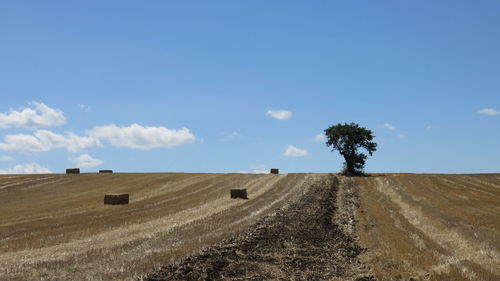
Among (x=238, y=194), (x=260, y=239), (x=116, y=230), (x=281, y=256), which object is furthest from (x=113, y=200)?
(x=281, y=256)

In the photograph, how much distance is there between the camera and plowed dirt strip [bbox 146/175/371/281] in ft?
41.1

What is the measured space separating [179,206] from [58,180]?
32705mm

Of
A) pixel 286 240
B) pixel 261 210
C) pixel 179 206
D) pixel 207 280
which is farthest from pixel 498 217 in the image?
pixel 207 280

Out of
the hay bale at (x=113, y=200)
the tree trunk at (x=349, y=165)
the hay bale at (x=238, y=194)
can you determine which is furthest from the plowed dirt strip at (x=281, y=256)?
the tree trunk at (x=349, y=165)

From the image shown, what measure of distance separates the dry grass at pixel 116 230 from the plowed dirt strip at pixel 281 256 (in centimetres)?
90

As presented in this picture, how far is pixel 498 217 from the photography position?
2642cm

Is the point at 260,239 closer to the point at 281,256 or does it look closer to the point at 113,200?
the point at 281,256

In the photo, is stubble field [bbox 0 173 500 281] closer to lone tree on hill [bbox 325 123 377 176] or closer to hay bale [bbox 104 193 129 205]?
hay bale [bbox 104 193 129 205]

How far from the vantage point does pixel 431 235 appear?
1947cm

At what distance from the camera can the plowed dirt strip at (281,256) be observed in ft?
41.1

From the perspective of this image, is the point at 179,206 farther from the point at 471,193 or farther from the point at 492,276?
the point at 471,193

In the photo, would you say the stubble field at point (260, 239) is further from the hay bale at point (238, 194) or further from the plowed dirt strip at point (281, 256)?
the hay bale at point (238, 194)

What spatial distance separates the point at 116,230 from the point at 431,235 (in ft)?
43.3

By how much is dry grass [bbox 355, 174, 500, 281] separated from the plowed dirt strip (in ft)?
3.17
